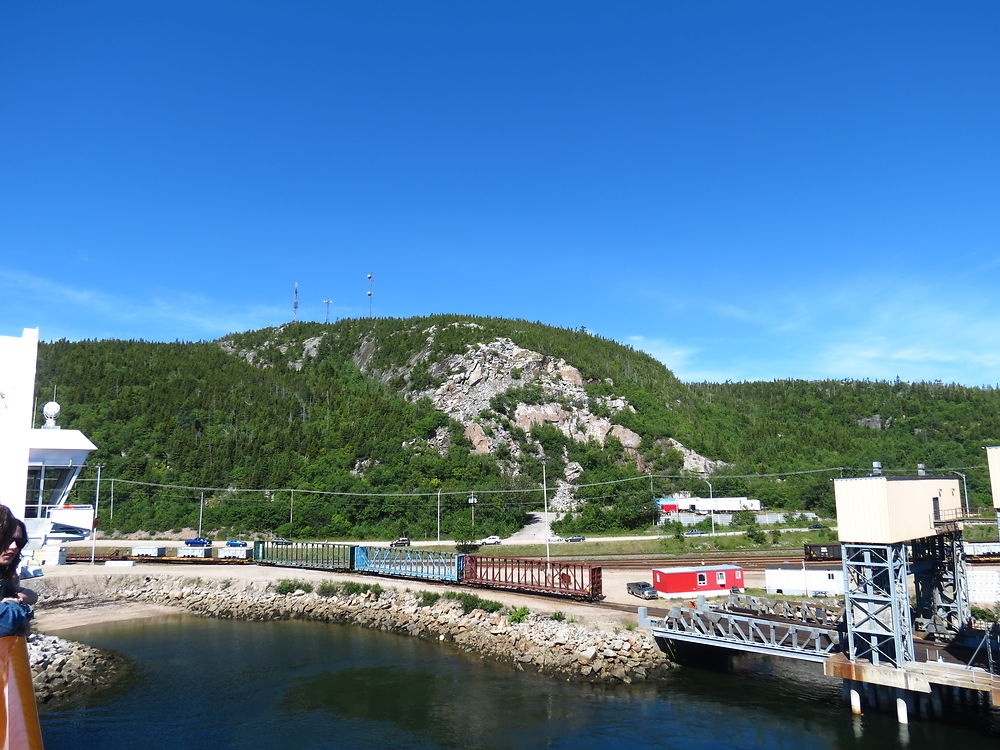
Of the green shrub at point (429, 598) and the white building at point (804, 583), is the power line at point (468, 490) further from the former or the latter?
the white building at point (804, 583)

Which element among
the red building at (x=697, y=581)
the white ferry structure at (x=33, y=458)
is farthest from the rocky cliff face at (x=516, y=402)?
the white ferry structure at (x=33, y=458)

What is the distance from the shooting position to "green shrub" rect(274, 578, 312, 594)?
51875mm

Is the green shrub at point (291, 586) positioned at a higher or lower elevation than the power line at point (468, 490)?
lower

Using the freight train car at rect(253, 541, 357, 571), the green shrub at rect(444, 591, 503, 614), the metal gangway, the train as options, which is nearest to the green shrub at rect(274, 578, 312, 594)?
the train

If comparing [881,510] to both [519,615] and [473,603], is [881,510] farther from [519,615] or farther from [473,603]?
[473,603]

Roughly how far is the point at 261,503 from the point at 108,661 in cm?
5429

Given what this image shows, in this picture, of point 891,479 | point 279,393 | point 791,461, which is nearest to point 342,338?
point 279,393

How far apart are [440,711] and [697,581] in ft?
69.3

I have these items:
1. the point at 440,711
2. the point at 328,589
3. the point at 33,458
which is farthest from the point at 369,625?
the point at 33,458

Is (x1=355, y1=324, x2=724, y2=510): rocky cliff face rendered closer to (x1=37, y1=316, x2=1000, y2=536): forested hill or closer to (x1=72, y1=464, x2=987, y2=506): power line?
(x1=37, y1=316, x2=1000, y2=536): forested hill

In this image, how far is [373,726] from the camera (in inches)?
1068

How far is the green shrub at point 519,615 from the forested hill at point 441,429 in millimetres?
42857

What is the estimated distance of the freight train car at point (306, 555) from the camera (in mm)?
59156

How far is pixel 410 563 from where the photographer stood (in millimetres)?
53094
